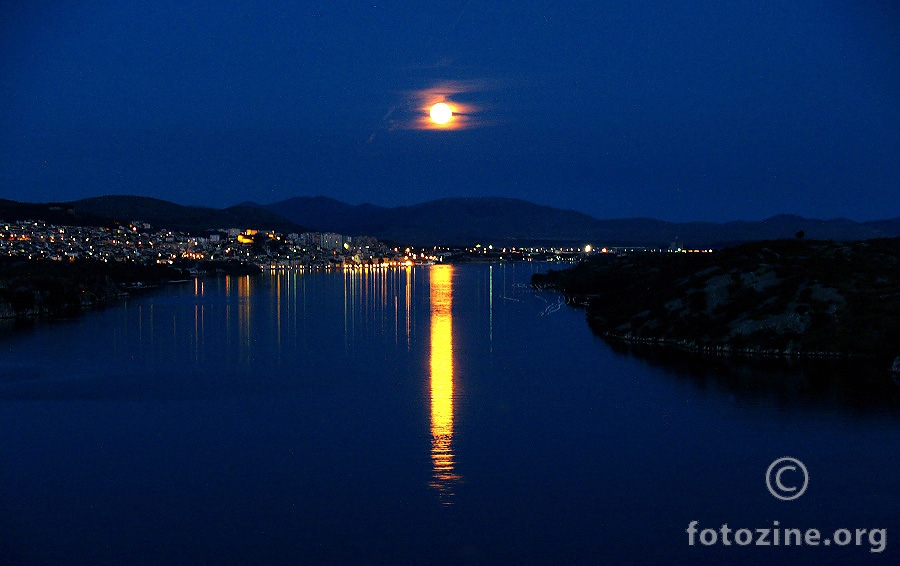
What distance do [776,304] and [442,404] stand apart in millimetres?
17953

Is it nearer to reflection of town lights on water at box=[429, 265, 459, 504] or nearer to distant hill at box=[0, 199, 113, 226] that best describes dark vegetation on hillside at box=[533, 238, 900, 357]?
reflection of town lights on water at box=[429, 265, 459, 504]

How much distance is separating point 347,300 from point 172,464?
56.1 metres

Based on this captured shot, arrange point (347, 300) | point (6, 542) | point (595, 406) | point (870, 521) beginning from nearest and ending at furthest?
point (6, 542) < point (870, 521) < point (595, 406) < point (347, 300)

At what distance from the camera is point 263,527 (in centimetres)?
1878

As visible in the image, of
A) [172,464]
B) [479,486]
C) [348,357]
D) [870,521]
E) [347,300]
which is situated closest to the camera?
[870,521]

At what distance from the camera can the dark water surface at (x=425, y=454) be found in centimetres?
1814

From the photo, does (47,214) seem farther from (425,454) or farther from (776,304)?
(425,454)

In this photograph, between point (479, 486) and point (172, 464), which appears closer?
point (479, 486)

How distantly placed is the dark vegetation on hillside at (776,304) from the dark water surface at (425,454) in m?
2.93

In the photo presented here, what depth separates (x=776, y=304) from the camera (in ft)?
135

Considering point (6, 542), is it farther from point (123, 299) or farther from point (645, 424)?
point (123, 299)

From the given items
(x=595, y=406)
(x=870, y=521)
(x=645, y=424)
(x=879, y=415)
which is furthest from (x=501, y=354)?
(x=870, y=521)

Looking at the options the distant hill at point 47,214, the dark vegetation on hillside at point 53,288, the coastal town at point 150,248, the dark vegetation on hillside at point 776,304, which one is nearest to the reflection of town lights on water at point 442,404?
the dark vegetation on hillside at point 776,304

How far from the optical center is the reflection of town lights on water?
22223 mm
